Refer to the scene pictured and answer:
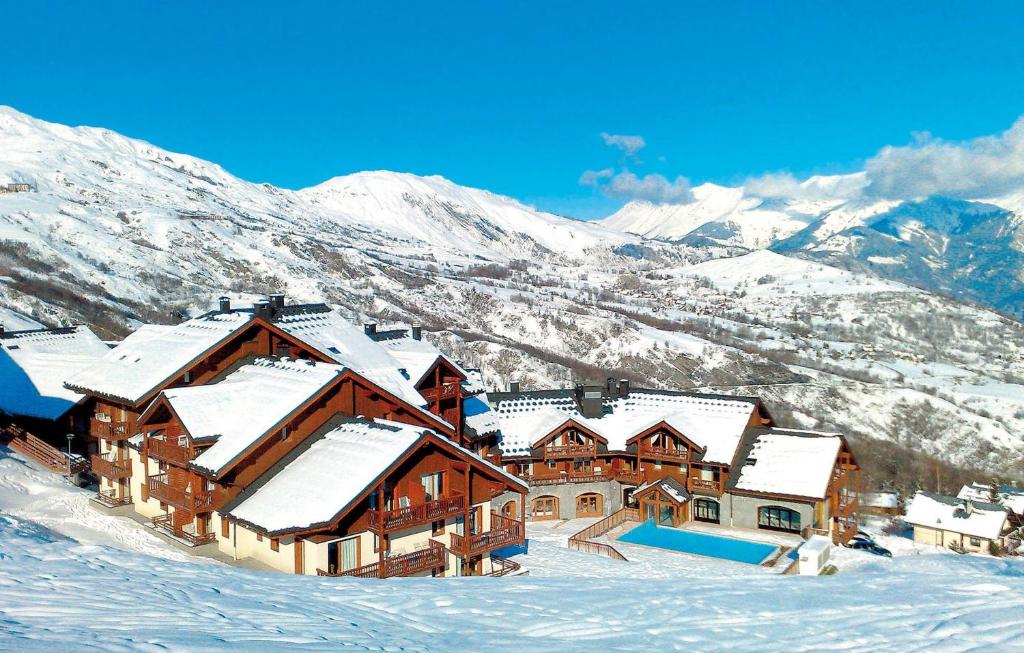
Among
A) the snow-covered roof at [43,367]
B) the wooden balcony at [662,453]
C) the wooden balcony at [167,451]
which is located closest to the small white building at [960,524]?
the wooden balcony at [662,453]

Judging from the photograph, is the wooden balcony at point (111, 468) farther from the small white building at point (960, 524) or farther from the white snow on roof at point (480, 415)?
the small white building at point (960, 524)

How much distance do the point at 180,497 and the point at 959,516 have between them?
152 feet

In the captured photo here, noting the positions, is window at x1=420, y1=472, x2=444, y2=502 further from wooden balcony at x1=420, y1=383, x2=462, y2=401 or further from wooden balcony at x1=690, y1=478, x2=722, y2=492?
wooden balcony at x1=690, y1=478, x2=722, y2=492

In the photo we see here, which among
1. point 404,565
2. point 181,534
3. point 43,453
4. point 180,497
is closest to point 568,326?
point 43,453

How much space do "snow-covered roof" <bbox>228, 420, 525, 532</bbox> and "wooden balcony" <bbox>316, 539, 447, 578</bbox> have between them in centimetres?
194

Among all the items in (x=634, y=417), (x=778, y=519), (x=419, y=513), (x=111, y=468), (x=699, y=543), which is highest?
(x=634, y=417)

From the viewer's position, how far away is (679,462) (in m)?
42.9

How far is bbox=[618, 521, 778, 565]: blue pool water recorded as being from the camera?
36219 mm

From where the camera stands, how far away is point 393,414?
29969mm

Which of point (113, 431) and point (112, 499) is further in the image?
point (113, 431)

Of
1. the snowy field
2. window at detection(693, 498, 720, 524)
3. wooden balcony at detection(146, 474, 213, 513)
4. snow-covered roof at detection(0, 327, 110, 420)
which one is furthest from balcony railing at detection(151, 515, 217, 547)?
window at detection(693, 498, 720, 524)

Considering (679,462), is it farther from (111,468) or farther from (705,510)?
(111,468)

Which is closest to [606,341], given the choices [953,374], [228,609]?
[953,374]

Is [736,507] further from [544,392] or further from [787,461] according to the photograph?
[544,392]
